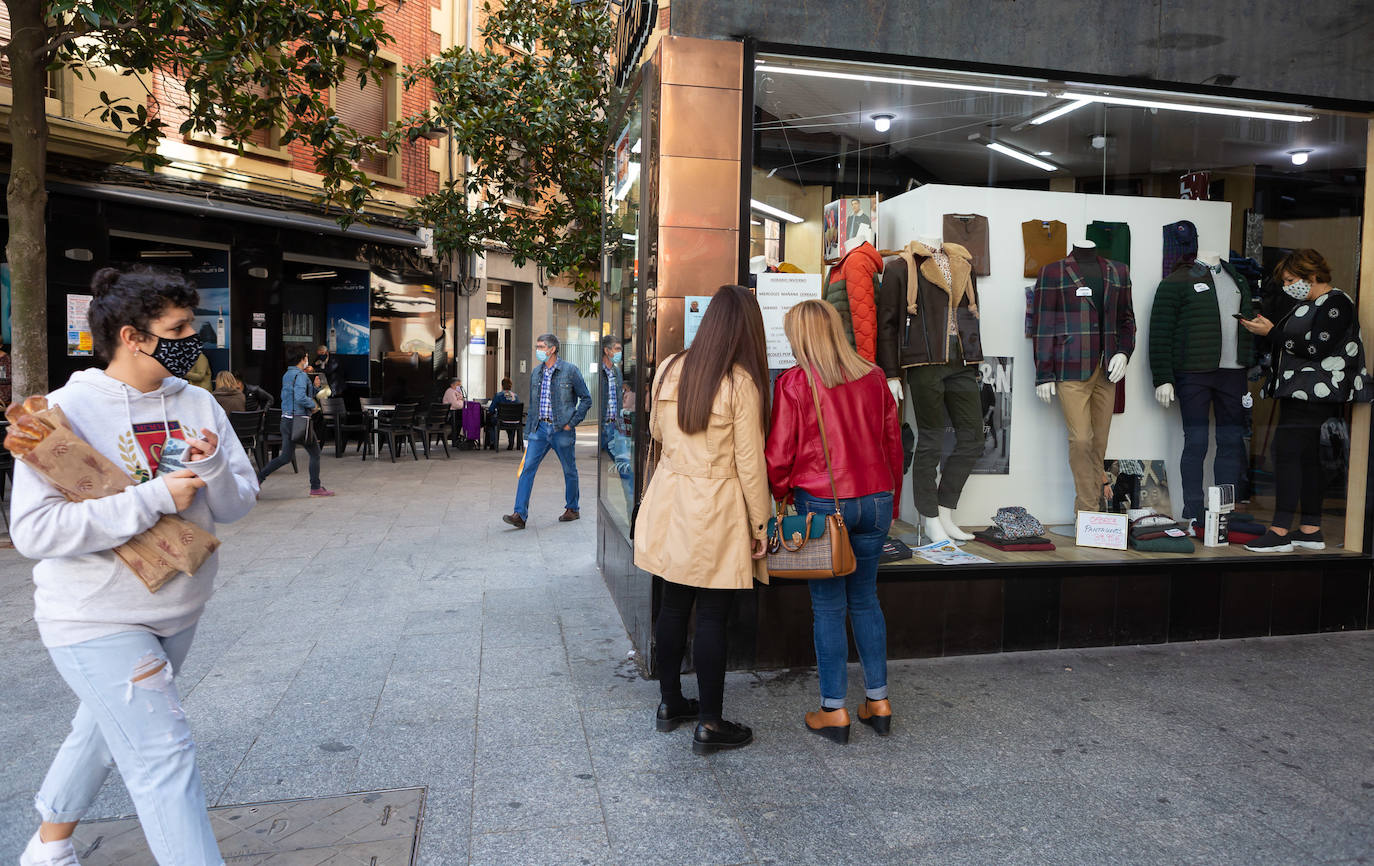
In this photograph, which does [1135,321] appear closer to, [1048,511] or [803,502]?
[1048,511]

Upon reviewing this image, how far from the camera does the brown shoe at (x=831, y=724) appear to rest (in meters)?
3.79

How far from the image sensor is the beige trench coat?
11.6 ft

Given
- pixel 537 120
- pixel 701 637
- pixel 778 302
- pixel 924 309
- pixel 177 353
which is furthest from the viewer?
pixel 537 120

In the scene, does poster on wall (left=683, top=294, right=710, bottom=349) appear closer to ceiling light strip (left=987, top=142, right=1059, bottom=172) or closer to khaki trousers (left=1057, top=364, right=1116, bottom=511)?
ceiling light strip (left=987, top=142, right=1059, bottom=172)

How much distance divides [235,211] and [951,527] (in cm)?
1272

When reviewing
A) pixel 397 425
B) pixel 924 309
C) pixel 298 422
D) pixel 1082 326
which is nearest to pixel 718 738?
pixel 924 309

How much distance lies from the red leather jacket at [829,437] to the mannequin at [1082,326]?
270 cm

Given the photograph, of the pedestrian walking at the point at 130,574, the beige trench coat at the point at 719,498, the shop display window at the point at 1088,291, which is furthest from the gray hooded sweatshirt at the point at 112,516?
the shop display window at the point at 1088,291

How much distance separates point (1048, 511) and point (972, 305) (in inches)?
55.8

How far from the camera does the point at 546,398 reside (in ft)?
28.7

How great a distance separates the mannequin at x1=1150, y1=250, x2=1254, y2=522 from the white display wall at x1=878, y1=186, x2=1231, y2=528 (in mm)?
76

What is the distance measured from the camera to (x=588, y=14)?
13.8m

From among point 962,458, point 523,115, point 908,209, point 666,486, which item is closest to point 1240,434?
point 962,458

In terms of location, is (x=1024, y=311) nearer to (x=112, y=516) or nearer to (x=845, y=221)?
(x=845, y=221)
